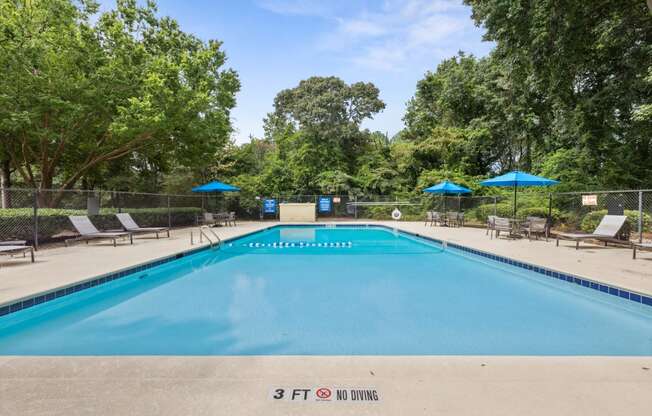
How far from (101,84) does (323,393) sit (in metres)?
12.6

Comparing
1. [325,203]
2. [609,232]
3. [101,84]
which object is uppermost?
[101,84]

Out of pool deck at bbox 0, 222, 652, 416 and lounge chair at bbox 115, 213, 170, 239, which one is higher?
lounge chair at bbox 115, 213, 170, 239

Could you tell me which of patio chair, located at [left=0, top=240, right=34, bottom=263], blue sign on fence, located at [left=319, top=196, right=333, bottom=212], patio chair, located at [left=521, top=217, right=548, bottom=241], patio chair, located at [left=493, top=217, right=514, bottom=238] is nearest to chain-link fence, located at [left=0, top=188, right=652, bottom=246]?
blue sign on fence, located at [left=319, top=196, right=333, bottom=212]

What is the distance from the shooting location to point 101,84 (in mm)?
10984

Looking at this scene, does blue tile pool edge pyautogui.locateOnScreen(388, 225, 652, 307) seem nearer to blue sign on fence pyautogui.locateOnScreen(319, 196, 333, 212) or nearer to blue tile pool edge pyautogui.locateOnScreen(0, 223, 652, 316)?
blue tile pool edge pyautogui.locateOnScreen(0, 223, 652, 316)

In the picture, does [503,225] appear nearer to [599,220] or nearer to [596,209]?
[599,220]

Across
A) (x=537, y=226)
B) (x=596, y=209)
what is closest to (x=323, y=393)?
(x=537, y=226)

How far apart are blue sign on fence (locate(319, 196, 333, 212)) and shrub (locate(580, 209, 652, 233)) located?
11671 millimetres

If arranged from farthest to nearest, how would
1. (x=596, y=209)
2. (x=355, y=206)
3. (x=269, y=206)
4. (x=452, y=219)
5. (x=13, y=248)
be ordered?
(x=355, y=206) → (x=269, y=206) → (x=452, y=219) → (x=596, y=209) → (x=13, y=248)

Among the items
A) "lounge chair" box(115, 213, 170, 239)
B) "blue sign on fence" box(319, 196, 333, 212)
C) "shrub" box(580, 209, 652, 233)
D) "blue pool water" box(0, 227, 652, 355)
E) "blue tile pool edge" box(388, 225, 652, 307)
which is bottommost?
"blue pool water" box(0, 227, 652, 355)

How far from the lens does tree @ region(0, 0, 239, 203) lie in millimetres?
10125

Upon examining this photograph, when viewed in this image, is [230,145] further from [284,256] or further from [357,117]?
[284,256]

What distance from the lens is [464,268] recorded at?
685 cm

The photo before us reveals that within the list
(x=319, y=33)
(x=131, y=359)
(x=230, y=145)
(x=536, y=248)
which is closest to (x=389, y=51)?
(x=319, y=33)
